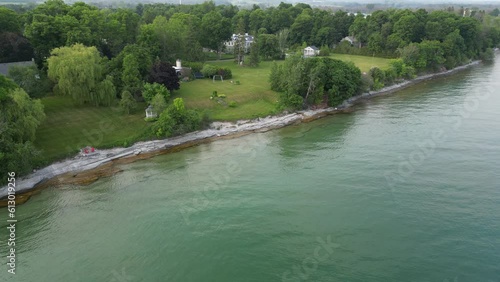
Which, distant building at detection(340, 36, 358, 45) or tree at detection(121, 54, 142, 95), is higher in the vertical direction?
distant building at detection(340, 36, 358, 45)

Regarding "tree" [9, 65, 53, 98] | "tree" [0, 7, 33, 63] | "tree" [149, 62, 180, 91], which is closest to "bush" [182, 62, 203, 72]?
"tree" [149, 62, 180, 91]

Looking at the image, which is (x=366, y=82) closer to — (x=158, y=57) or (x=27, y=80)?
(x=158, y=57)

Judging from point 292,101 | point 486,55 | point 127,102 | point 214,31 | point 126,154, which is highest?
point 214,31

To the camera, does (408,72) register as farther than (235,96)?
Yes

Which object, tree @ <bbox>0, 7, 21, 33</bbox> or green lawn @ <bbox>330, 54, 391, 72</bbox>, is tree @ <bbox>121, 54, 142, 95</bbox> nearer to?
tree @ <bbox>0, 7, 21, 33</bbox>

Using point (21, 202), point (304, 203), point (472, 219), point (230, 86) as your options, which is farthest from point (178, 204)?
point (230, 86)

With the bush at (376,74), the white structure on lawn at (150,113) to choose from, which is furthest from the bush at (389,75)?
the white structure on lawn at (150,113)

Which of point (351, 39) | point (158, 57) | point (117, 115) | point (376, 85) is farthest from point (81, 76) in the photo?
point (351, 39)
